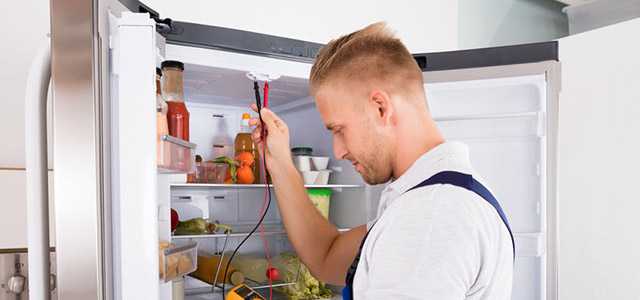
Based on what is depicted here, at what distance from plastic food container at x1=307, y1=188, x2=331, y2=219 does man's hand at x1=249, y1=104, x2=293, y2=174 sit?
291 mm

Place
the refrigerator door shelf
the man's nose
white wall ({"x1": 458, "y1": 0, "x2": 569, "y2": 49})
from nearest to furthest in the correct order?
the man's nose → the refrigerator door shelf → white wall ({"x1": 458, "y1": 0, "x2": 569, "y2": 49})

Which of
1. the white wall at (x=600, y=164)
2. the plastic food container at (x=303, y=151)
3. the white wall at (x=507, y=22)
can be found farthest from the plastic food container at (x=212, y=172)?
the white wall at (x=507, y=22)

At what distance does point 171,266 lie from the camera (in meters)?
1.11

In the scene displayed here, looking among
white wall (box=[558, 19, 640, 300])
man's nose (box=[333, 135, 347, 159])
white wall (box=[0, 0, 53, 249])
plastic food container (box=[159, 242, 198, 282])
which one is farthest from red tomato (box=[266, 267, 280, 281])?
white wall (box=[558, 19, 640, 300])

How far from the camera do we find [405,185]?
1.02 metres

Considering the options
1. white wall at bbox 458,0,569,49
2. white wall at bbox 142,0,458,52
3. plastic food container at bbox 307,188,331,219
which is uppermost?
white wall at bbox 458,0,569,49

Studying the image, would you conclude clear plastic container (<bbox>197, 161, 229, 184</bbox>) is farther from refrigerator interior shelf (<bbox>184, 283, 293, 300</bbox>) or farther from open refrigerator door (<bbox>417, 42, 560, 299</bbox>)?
open refrigerator door (<bbox>417, 42, 560, 299</bbox>)

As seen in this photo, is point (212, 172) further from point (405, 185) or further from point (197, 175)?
Answer: point (405, 185)

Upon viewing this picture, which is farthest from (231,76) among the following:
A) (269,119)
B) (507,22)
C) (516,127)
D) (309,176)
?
(507,22)

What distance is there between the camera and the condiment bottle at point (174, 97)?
1.16 metres

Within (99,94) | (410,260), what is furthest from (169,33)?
(410,260)

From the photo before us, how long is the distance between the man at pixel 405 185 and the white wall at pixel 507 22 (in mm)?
1922

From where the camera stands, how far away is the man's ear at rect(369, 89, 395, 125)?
101 centimetres

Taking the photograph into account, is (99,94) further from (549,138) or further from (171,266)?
(549,138)
